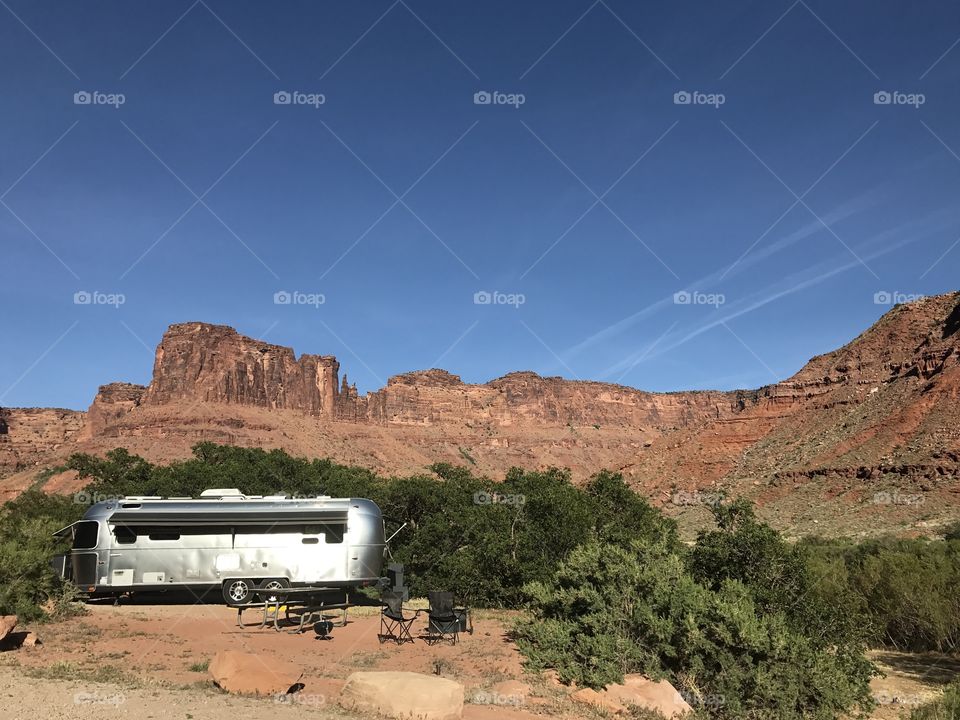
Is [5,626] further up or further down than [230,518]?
further down

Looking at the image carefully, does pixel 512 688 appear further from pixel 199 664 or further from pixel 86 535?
pixel 86 535

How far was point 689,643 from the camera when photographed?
1284 centimetres

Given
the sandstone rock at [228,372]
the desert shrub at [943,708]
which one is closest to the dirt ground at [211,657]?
the desert shrub at [943,708]

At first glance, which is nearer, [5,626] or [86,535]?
[5,626]

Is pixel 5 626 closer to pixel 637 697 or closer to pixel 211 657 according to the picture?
pixel 211 657

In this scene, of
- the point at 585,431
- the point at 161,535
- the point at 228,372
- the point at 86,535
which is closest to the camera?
the point at 86,535

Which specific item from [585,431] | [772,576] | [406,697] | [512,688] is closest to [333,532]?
[512,688]

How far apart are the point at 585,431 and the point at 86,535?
613 feet

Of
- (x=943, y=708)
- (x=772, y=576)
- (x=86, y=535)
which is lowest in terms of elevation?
(x=943, y=708)

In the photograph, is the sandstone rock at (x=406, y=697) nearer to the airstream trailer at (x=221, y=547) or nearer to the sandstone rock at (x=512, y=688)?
the sandstone rock at (x=512, y=688)

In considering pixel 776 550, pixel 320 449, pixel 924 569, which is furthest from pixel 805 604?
pixel 320 449

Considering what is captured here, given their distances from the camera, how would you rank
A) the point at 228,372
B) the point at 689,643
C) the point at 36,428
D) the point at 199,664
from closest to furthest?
1. the point at 199,664
2. the point at 689,643
3. the point at 228,372
4. the point at 36,428

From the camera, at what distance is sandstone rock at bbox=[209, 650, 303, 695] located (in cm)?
987

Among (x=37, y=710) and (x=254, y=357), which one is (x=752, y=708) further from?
(x=254, y=357)
